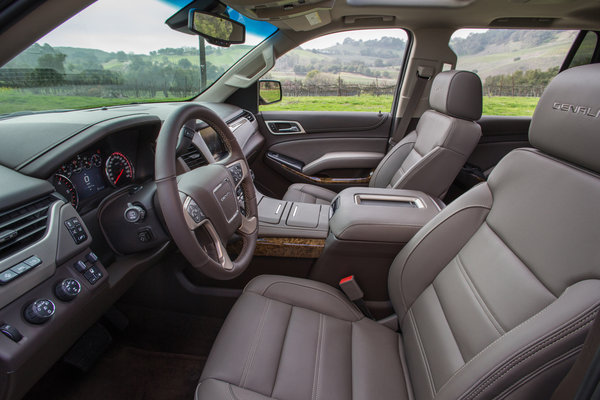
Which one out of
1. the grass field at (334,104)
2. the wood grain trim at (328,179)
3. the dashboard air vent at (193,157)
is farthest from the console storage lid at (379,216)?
the grass field at (334,104)

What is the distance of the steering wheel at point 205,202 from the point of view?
34.6 inches

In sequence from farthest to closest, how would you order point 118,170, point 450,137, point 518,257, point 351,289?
1. point 450,137
2. point 351,289
3. point 118,170
4. point 518,257

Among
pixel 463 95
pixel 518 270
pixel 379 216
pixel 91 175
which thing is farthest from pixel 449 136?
pixel 91 175

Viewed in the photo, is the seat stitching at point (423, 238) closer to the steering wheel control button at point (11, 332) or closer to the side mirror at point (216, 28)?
the steering wheel control button at point (11, 332)

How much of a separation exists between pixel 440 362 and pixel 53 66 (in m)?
1.77

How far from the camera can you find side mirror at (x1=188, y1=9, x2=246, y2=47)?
1.70m

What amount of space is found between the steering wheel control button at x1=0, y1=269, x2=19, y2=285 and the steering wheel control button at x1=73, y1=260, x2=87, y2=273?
18cm

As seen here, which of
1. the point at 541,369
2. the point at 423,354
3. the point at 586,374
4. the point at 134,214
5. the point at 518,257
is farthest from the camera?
the point at 134,214

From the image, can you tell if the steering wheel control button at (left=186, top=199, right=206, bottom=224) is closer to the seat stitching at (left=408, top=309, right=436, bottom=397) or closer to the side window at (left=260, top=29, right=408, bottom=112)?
→ the seat stitching at (left=408, top=309, right=436, bottom=397)

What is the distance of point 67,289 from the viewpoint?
860mm

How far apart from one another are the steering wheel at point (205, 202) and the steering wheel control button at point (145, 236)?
6.1 inches

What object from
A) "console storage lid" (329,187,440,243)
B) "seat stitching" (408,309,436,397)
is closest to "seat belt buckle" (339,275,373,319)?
"console storage lid" (329,187,440,243)

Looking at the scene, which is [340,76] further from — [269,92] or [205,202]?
[205,202]

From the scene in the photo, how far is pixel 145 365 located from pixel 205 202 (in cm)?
104
